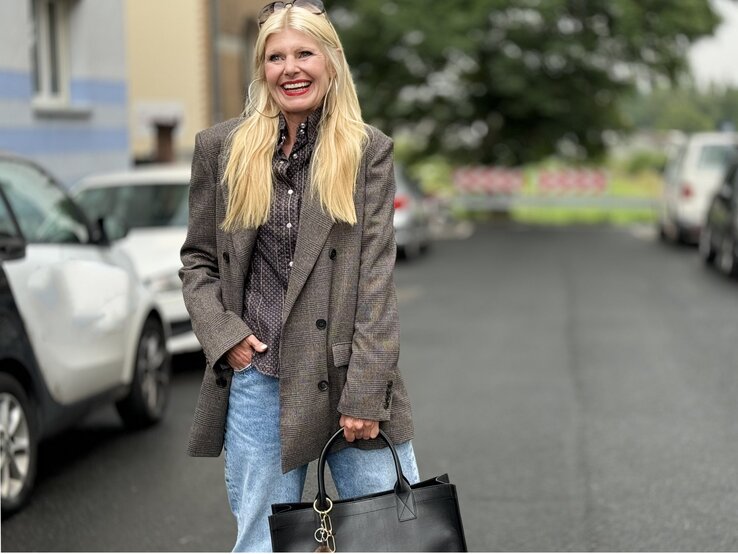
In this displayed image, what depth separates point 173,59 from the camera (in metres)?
27.5

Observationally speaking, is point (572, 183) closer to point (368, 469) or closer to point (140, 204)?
point (140, 204)

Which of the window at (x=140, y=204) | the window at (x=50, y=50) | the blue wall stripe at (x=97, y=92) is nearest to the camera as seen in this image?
the window at (x=140, y=204)

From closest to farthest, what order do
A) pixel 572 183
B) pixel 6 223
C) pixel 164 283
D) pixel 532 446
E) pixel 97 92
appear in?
pixel 6 223, pixel 532 446, pixel 164 283, pixel 97 92, pixel 572 183

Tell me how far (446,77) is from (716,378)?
2657 centimetres

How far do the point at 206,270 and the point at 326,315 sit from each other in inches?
14.2

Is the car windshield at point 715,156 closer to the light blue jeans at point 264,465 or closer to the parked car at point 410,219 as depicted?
the parked car at point 410,219

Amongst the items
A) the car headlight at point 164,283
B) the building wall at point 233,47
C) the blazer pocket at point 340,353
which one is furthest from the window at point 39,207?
the building wall at point 233,47

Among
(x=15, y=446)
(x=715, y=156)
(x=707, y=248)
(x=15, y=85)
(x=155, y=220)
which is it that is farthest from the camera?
(x=715, y=156)

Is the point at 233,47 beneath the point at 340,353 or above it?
beneath

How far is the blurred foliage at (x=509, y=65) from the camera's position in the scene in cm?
3145

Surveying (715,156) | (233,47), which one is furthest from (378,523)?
(233,47)

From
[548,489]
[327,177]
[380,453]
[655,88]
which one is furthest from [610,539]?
[655,88]

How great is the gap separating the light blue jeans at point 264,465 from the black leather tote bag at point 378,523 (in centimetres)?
19

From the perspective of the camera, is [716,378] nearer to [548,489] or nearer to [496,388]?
[496,388]
